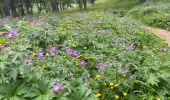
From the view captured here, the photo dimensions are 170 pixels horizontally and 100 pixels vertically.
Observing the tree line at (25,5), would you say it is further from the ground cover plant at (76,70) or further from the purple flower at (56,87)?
the purple flower at (56,87)

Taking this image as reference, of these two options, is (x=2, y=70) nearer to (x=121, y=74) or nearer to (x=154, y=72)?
(x=121, y=74)

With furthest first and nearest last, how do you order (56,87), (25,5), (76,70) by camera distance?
(25,5) → (76,70) → (56,87)

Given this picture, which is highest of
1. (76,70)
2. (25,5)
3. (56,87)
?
(56,87)

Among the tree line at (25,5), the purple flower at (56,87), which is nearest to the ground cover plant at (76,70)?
the purple flower at (56,87)

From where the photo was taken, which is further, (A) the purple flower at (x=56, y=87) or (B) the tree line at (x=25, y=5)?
(B) the tree line at (x=25, y=5)

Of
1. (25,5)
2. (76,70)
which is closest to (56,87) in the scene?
(76,70)

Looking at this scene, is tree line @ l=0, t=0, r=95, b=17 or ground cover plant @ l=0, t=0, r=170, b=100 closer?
ground cover plant @ l=0, t=0, r=170, b=100

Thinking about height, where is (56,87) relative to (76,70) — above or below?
above

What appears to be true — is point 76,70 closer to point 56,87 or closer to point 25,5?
point 56,87

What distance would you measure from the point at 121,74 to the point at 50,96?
2.21 m

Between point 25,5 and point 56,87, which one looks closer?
point 56,87

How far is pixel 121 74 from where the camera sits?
677 centimetres

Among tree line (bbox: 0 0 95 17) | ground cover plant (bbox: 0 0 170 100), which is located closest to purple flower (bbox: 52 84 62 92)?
ground cover plant (bbox: 0 0 170 100)

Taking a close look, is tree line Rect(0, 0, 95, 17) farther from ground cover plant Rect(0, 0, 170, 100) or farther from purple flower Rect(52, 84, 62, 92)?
purple flower Rect(52, 84, 62, 92)
